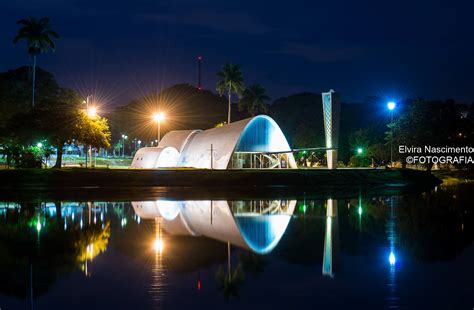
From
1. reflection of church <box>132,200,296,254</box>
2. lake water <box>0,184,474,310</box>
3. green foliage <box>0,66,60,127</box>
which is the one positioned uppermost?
green foliage <box>0,66,60,127</box>

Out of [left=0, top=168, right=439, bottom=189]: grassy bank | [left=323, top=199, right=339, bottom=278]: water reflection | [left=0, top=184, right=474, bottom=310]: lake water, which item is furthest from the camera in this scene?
[left=0, top=168, right=439, bottom=189]: grassy bank

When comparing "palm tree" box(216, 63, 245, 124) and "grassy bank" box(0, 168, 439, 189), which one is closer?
"grassy bank" box(0, 168, 439, 189)

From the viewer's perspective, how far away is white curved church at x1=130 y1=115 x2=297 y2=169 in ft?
197

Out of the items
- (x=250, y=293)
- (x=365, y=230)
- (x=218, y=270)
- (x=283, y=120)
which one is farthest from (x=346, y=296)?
(x=283, y=120)

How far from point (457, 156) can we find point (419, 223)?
58543mm

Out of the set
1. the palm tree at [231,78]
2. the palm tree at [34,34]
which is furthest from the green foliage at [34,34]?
the palm tree at [231,78]

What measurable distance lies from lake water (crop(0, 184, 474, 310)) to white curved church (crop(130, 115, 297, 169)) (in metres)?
35.7

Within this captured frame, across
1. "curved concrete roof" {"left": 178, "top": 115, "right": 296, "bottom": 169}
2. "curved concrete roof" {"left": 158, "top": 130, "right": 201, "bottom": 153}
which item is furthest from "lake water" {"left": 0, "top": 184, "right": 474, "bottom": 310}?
"curved concrete roof" {"left": 158, "top": 130, "right": 201, "bottom": 153}

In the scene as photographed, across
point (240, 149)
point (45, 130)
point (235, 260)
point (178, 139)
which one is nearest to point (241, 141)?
point (240, 149)

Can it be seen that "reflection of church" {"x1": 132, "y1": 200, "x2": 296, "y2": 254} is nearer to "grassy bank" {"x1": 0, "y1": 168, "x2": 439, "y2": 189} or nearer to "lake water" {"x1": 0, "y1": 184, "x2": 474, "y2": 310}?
"lake water" {"x1": 0, "y1": 184, "x2": 474, "y2": 310}

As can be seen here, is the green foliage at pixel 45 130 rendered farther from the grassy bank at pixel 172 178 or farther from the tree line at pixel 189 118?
the grassy bank at pixel 172 178

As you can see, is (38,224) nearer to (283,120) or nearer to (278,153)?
(278,153)

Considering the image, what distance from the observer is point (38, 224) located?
20281 millimetres

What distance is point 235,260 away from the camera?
44.9 ft
